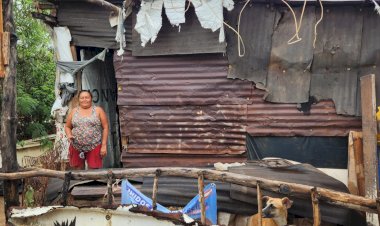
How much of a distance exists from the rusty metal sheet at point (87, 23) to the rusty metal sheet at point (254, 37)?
1794mm

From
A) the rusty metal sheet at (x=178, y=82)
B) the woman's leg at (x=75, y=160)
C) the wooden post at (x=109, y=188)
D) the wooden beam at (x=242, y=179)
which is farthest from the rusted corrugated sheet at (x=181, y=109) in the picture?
the wooden post at (x=109, y=188)

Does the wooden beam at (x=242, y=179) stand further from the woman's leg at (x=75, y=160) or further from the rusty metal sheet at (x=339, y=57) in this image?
the rusty metal sheet at (x=339, y=57)

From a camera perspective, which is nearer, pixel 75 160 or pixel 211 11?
pixel 211 11

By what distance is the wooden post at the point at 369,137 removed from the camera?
566 cm

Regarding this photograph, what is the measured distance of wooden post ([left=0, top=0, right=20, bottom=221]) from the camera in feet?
17.6

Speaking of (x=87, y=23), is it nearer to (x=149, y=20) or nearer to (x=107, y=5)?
(x=107, y=5)

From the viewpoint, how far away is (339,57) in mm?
6273

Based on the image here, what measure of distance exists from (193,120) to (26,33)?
340 inches

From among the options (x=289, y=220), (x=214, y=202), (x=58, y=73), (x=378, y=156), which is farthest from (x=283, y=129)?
(x=58, y=73)

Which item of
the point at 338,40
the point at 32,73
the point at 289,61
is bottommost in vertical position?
the point at 289,61

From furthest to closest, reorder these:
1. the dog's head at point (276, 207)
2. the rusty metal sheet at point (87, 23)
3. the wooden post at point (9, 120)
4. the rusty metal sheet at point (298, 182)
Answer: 1. the rusty metal sheet at point (87, 23)
2. the wooden post at point (9, 120)
3. the rusty metal sheet at point (298, 182)
4. the dog's head at point (276, 207)

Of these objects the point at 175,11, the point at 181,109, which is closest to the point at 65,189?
the point at 181,109

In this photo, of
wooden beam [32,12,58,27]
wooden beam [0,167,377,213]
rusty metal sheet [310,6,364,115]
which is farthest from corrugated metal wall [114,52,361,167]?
wooden beam [0,167,377,213]

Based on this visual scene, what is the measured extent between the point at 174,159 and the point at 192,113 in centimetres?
81
